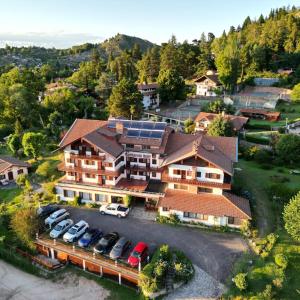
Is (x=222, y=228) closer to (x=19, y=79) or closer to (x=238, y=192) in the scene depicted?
(x=238, y=192)

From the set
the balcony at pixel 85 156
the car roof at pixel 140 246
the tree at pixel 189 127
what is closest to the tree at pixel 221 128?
the tree at pixel 189 127

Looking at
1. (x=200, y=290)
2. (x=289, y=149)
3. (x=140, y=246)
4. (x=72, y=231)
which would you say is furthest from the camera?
(x=289, y=149)

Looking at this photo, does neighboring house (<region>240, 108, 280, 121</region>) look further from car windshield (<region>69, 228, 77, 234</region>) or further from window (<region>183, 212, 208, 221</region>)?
car windshield (<region>69, 228, 77, 234</region>)

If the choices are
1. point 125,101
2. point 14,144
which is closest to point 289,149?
point 125,101

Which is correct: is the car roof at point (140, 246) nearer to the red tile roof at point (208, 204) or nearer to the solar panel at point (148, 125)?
the red tile roof at point (208, 204)

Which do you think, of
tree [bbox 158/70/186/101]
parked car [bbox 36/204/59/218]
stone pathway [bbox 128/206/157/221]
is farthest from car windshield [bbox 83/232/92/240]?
tree [bbox 158/70/186/101]

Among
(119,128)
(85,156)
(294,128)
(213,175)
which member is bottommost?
(213,175)

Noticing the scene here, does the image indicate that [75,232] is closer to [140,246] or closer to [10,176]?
[140,246]
